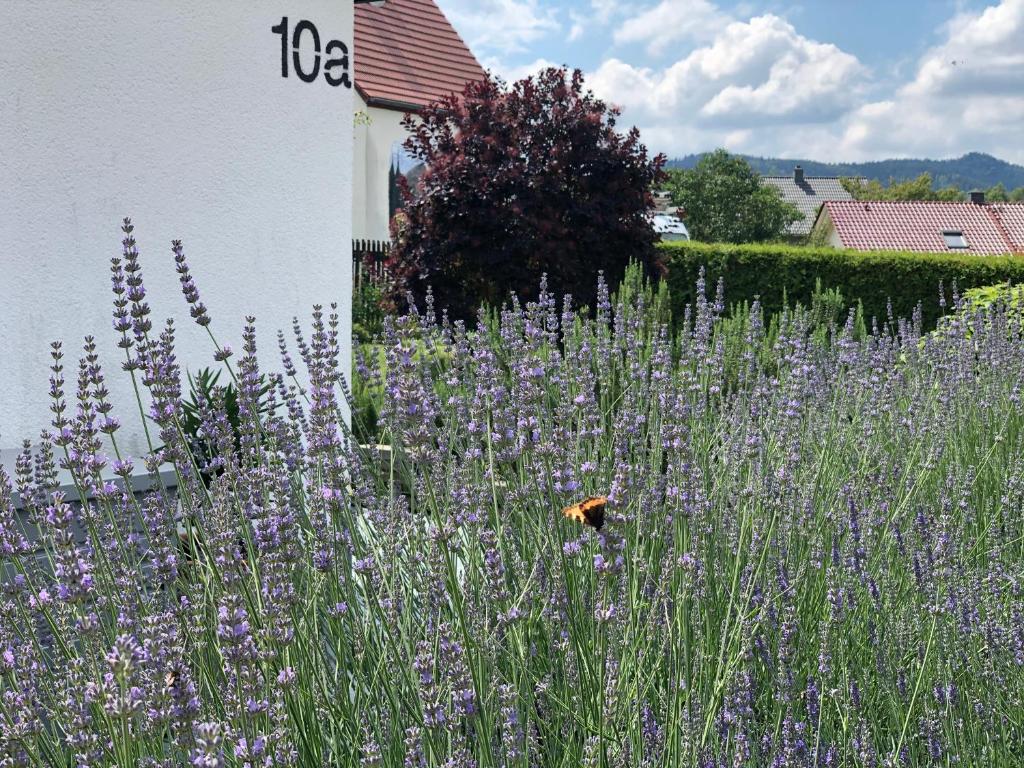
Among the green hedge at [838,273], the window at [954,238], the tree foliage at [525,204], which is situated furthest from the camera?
the window at [954,238]

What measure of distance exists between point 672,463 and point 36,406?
4247 millimetres

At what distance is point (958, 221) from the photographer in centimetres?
5128

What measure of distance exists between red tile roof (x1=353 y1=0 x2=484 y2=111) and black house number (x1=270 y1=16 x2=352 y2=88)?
1618 cm

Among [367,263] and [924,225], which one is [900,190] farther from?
[367,263]

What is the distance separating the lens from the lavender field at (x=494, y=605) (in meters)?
1.87

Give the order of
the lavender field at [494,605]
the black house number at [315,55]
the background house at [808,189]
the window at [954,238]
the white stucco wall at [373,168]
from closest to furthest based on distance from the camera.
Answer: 1. the lavender field at [494,605]
2. the black house number at [315,55]
3. the white stucco wall at [373,168]
4. the window at [954,238]
5. the background house at [808,189]

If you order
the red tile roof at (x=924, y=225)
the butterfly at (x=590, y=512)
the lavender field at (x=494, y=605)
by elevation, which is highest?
the red tile roof at (x=924, y=225)

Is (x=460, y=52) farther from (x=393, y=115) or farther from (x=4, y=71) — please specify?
(x=4, y=71)

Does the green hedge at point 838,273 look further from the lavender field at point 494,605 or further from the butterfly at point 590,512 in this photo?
the butterfly at point 590,512

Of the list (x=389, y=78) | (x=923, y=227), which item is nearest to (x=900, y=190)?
(x=923, y=227)

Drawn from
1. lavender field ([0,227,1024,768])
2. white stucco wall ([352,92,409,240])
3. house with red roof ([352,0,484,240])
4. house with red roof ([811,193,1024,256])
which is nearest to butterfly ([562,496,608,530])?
lavender field ([0,227,1024,768])

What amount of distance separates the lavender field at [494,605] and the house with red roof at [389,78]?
20522 mm

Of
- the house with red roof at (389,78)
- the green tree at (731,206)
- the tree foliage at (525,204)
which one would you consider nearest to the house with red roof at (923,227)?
the green tree at (731,206)

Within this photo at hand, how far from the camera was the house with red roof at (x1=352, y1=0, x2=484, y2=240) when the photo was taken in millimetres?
23734
